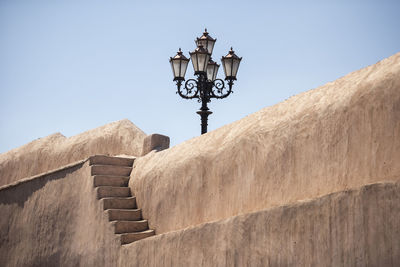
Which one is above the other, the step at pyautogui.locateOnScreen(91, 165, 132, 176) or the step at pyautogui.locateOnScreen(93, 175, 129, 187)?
the step at pyautogui.locateOnScreen(91, 165, 132, 176)

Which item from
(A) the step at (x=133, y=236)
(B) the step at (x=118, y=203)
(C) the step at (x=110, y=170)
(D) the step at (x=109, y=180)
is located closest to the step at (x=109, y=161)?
(C) the step at (x=110, y=170)

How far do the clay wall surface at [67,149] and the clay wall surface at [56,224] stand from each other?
1099mm

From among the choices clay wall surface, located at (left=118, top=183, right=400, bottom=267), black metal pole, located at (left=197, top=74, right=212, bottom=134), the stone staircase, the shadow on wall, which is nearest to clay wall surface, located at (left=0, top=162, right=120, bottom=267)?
the shadow on wall

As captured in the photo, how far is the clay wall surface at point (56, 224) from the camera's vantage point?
32.1 feet

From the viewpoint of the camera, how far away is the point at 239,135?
8.41 meters

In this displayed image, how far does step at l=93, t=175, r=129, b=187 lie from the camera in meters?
10.1

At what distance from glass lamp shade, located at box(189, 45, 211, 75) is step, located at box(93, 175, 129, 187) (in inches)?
104

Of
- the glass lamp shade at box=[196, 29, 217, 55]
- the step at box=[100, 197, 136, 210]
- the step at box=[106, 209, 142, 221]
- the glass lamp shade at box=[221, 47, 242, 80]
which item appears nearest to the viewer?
the step at box=[106, 209, 142, 221]

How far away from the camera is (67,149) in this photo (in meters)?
12.8

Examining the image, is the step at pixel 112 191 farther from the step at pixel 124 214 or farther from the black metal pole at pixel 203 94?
the black metal pole at pixel 203 94

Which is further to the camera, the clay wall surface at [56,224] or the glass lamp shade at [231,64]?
the glass lamp shade at [231,64]

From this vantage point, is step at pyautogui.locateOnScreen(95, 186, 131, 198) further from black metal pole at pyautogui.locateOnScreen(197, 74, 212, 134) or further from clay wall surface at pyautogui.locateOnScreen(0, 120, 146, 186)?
black metal pole at pyautogui.locateOnScreen(197, 74, 212, 134)

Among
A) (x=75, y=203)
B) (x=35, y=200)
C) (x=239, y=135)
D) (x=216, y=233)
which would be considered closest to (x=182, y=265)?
(x=216, y=233)

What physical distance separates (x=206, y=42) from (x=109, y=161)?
325cm
